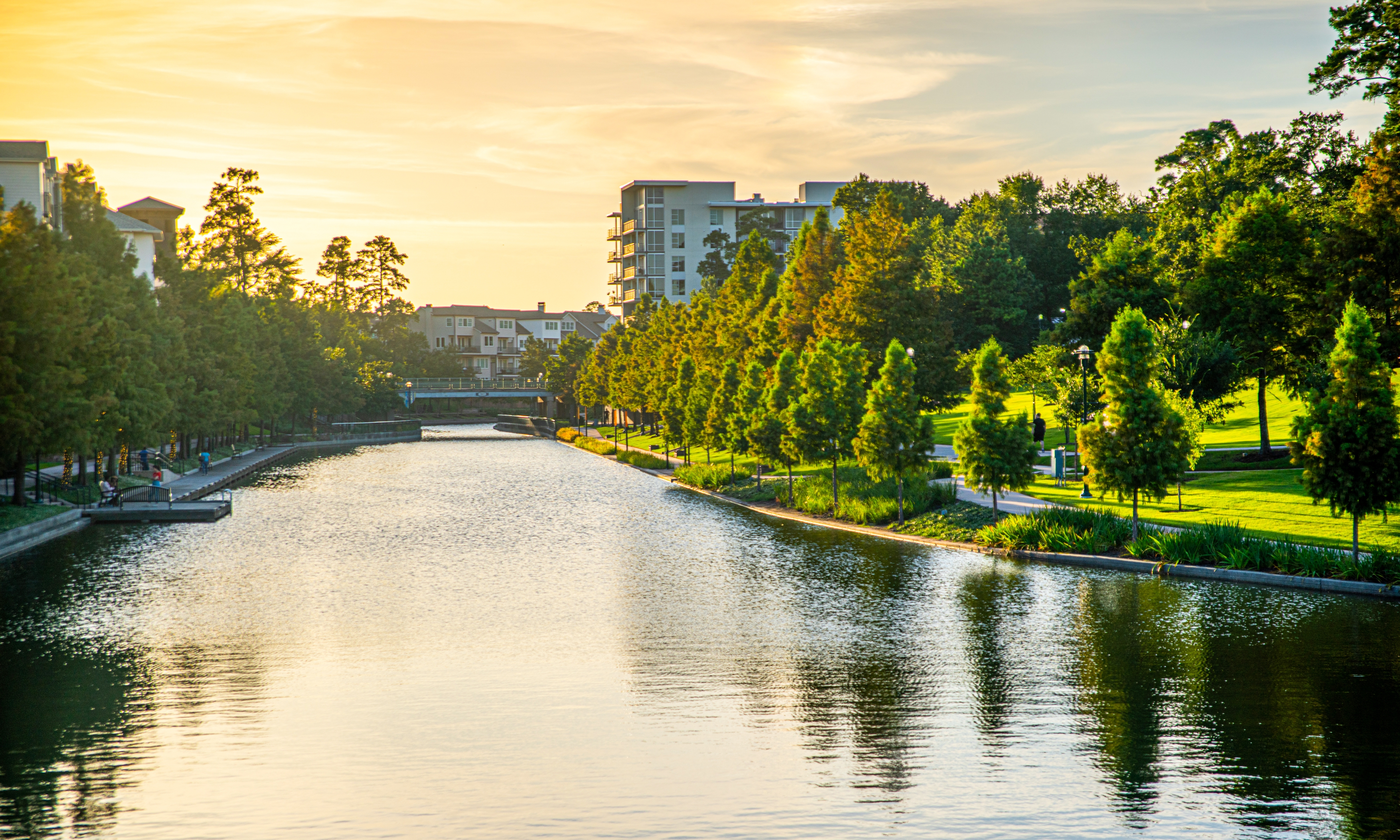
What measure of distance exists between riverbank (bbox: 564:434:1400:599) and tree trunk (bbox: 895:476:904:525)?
2.73ft

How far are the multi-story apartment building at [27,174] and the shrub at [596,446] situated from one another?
4285cm

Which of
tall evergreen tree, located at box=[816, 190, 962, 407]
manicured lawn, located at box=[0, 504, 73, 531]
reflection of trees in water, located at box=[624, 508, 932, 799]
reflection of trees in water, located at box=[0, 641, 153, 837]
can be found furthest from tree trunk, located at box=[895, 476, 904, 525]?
manicured lawn, located at box=[0, 504, 73, 531]

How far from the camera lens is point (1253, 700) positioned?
1844 cm

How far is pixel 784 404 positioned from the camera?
50.5 m

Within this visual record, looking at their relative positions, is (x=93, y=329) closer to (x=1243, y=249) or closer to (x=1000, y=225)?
(x=1243, y=249)

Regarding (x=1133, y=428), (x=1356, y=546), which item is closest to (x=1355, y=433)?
(x=1356, y=546)

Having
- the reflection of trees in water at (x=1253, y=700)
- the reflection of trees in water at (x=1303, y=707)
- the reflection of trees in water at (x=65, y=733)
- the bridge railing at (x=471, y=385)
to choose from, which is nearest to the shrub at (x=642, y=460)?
the reflection of trees in water at (x=1253, y=700)

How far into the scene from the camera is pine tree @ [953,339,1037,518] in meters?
36.2

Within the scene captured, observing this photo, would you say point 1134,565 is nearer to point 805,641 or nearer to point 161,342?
point 805,641

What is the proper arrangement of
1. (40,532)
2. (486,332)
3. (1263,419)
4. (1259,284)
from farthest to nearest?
(486,332) → (1259,284) → (1263,419) → (40,532)

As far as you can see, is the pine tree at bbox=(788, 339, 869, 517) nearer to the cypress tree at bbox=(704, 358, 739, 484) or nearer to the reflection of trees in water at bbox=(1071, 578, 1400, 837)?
the cypress tree at bbox=(704, 358, 739, 484)

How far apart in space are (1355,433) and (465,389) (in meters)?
122

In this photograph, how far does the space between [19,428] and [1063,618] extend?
36.0 m

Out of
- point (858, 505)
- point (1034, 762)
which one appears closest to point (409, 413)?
point (858, 505)
